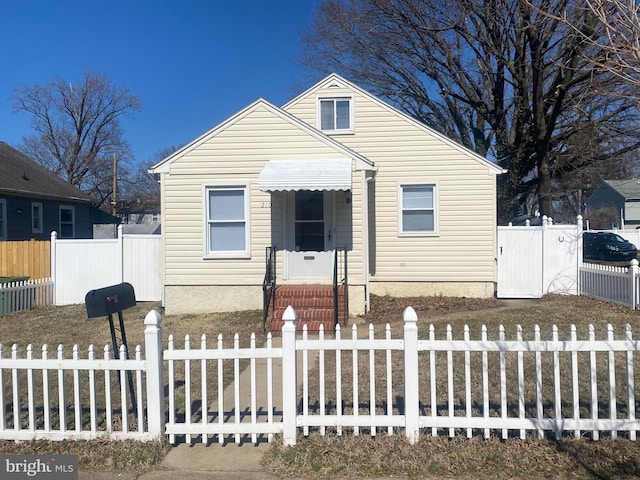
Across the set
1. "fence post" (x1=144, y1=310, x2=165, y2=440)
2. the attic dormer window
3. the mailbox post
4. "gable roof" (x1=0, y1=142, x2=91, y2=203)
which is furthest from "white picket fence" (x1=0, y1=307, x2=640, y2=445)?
"gable roof" (x1=0, y1=142, x2=91, y2=203)

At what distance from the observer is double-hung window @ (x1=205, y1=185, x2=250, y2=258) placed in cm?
1101

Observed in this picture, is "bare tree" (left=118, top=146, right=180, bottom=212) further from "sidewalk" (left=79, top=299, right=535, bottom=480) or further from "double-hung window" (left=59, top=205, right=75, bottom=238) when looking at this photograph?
"sidewalk" (left=79, top=299, right=535, bottom=480)

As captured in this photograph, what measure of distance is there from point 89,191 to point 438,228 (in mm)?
38169

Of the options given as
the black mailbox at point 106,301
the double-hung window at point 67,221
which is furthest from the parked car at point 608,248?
the double-hung window at point 67,221

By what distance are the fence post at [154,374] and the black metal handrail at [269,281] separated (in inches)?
216

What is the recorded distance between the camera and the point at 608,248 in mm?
26250

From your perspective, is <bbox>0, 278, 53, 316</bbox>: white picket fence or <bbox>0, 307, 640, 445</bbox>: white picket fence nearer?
<bbox>0, 307, 640, 445</bbox>: white picket fence

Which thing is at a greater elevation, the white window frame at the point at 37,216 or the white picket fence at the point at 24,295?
the white window frame at the point at 37,216

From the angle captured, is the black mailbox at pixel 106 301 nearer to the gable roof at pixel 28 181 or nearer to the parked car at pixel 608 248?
the gable roof at pixel 28 181

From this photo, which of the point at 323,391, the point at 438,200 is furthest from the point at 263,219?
the point at 323,391

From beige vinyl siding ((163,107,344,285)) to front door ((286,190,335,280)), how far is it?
0.53m

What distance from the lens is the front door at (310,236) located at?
10891mm

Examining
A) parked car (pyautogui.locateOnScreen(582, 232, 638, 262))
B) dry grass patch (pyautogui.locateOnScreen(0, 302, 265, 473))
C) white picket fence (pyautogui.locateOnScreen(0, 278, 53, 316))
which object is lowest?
dry grass patch (pyautogui.locateOnScreen(0, 302, 265, 473))

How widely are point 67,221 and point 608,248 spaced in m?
28.5
